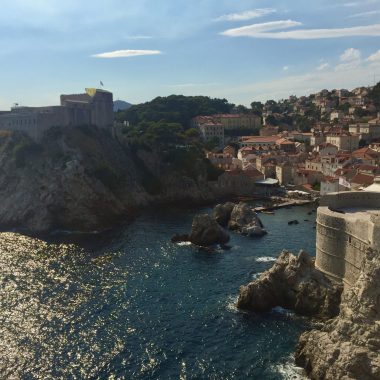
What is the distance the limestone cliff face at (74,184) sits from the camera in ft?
241

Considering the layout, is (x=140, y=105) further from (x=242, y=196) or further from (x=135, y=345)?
(x=135, y=345)

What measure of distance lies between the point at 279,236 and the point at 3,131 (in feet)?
198

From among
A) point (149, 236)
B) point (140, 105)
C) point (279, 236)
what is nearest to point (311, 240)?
point (279, 236)

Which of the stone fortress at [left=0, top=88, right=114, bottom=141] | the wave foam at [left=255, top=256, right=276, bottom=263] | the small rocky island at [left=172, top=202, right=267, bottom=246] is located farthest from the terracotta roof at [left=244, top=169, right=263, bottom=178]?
the wave foam at [left=255, top=256, right=276, bottom=263]

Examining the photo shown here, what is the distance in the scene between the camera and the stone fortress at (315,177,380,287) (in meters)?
36.9

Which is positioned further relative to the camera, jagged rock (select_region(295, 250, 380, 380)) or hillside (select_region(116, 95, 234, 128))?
hillside (select_region(116, 95, 234, 128))

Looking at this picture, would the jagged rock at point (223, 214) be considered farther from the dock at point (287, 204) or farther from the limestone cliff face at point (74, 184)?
the limestone cliff face at point (74, 184)

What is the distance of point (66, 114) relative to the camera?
3691 inches

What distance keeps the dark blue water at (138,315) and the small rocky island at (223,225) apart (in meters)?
2.44

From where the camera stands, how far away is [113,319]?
39.4 meters

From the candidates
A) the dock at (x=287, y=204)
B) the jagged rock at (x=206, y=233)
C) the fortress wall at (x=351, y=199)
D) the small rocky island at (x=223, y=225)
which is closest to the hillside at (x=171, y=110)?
the dock at (x=287, y=204)

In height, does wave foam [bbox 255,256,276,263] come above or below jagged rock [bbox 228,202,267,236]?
below

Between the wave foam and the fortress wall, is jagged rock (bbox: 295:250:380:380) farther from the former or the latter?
the wave foam

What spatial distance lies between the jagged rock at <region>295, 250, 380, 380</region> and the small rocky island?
30.9 meters
